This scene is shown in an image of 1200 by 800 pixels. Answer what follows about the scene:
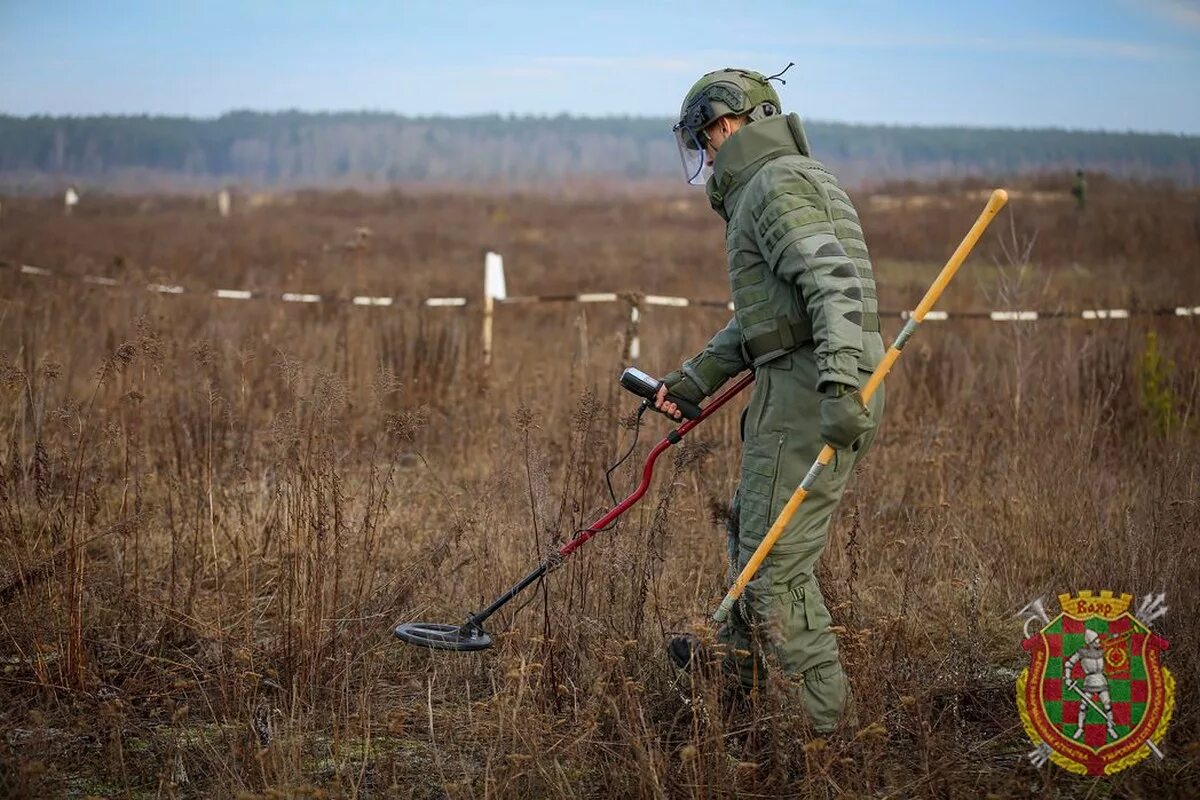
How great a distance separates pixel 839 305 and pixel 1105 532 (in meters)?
2.32

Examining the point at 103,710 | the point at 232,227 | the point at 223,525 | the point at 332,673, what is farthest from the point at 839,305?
the point at 232,227

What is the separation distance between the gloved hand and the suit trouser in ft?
0.69

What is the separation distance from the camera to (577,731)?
352 cm

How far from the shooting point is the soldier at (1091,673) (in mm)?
3164

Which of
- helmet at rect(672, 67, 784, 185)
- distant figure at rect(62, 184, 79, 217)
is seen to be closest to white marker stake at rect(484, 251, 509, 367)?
helmet at rect(672, 67, 784, 185)

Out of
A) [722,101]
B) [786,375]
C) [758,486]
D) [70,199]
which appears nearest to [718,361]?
[786,375]

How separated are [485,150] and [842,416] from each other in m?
133

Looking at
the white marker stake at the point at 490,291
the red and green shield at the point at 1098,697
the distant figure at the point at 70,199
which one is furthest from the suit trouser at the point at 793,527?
the distant figure at the point at 70,199

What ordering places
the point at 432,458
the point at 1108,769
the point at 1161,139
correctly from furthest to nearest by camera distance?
the point at 1161,139, the point at 432,458, the point at 1108,769

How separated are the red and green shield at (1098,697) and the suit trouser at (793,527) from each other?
57 centimetres

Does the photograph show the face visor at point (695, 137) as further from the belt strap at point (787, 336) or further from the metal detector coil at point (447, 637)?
the metal detector coil at point (447, 637)

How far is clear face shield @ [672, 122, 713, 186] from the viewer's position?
12.2 feet

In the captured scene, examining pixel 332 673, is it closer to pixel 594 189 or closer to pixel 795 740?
pixel 795 740

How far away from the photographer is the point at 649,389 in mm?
3844
